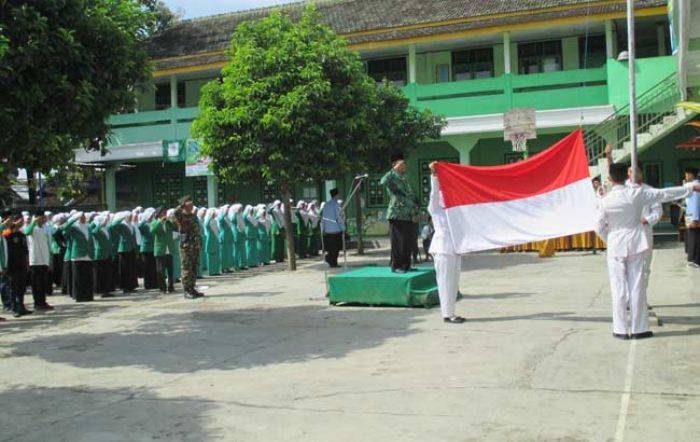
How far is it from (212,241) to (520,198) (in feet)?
30.9

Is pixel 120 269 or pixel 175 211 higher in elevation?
pixel 175 211

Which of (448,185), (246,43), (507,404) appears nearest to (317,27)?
(246,43)

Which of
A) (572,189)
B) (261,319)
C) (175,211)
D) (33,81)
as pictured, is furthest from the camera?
(175,211)

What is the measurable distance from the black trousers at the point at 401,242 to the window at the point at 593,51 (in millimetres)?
17948

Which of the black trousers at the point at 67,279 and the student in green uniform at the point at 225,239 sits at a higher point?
the student in green uniform at the point at 225,239

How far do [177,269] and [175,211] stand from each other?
140 inches

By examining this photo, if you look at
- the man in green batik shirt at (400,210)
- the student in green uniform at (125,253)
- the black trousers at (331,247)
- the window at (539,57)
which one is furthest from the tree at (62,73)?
the window at (539,57)

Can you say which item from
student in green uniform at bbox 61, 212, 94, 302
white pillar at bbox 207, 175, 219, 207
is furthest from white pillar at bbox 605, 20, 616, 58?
student in green uniform at bbox 61, 212, 94, 302

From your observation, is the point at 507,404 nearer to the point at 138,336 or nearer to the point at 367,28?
the point at 138,336

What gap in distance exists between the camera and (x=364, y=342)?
26.6 ft

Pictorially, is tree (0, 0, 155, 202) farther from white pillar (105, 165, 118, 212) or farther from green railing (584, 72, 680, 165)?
white pillar (105, 165, 118, 212)

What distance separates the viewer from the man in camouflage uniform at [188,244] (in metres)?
12.6

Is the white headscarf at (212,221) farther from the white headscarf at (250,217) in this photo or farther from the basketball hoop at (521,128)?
the basketball hoop at (521,128)

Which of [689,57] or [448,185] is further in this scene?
[689,57]
